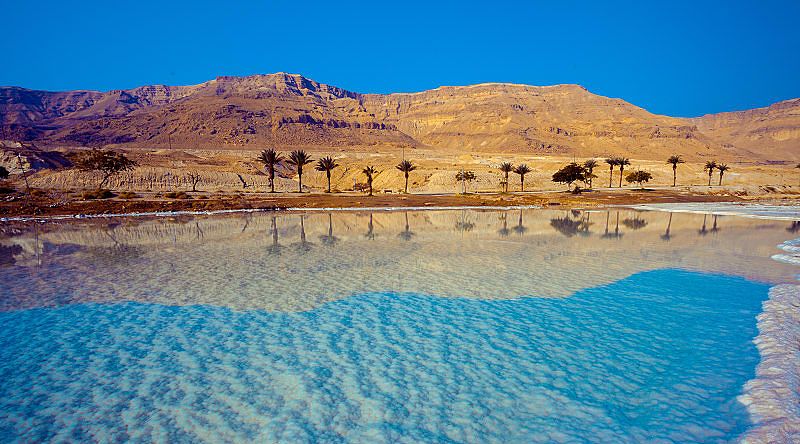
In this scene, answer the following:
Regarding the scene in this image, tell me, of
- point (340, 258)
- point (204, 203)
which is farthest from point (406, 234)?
point (204, 203)

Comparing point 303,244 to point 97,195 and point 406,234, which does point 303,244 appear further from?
point 97,195

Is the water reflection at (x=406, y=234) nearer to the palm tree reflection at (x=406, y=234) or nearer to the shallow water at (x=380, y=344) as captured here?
the palm tree reflection at (x=406, y=234)

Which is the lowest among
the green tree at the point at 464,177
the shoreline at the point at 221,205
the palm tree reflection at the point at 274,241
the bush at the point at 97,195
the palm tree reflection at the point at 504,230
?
the palm tree reflection at the point at 274,241

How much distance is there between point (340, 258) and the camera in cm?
1930

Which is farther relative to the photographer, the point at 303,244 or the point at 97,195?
the point at 97,195

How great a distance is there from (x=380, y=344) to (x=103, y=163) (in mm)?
63008

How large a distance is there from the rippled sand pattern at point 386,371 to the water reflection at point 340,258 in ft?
5.64

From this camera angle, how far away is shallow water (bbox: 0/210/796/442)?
22.9 ft

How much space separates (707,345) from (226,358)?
10368 millimetres

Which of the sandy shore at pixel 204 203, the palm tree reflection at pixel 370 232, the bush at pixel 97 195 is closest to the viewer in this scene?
the palm tree reflection at pixel 370 232

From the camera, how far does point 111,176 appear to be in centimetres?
6400

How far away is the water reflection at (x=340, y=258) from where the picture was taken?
1413 centimetres

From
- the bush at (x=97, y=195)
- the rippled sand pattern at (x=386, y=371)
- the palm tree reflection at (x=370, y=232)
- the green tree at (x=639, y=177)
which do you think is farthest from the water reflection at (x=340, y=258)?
the green tree at (x=639, y=177)

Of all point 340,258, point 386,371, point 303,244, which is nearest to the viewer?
point 386,371
